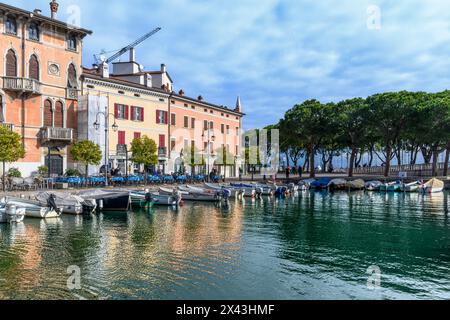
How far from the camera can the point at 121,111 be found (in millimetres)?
51281

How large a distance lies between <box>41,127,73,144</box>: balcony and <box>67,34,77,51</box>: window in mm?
8962

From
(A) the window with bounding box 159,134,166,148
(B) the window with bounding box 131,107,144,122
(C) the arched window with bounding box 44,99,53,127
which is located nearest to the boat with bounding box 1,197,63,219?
(C) the arched window with bounding box 44,99,53,127

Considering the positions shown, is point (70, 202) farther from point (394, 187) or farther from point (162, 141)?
point (394, 187)

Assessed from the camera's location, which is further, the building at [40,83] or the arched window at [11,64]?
the arched window at [11,64]

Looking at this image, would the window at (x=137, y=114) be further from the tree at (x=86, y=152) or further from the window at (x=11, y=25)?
the window at (x=11, y=25)

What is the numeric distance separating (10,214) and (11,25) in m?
23.5

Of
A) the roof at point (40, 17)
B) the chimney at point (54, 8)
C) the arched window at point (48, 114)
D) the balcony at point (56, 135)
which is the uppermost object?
the chimney at point (54, 8)

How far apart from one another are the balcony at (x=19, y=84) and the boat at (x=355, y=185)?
43.2 m

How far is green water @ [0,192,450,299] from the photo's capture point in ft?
41.5

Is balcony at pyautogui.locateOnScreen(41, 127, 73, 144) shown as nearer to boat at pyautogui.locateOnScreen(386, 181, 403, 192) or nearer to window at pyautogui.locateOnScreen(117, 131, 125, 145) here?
window at pyautogui.locateOnScreen(117, 131, 125, 145)

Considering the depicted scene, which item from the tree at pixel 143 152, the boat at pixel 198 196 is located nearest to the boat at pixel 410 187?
the boat at pixel 198 196

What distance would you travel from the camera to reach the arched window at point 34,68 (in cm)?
4183
